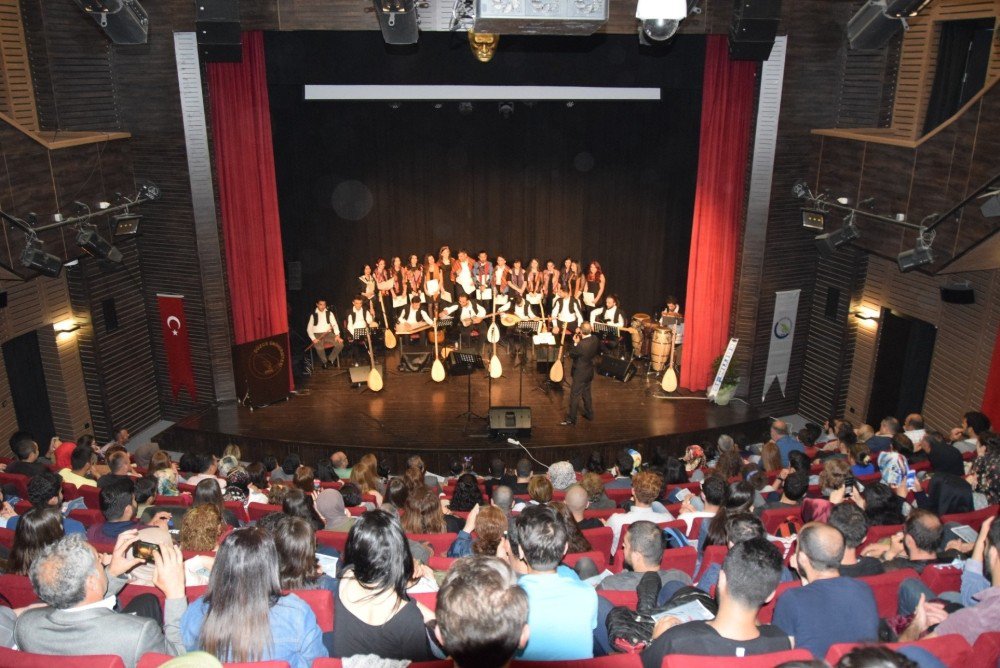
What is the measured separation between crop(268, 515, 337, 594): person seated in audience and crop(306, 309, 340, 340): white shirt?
7.45m

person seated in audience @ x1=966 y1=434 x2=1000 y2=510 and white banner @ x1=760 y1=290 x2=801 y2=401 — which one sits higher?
person seated in audience @ x1=966 y1=434 x2=1000 y2=510

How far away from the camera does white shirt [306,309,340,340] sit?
1077cm

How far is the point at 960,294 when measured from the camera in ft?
26.0

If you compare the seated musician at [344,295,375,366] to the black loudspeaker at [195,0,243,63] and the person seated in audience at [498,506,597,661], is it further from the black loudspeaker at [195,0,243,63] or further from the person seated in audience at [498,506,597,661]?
the person seated in audience at [498,506,597,661]

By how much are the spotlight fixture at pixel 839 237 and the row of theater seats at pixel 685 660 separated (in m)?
6.19

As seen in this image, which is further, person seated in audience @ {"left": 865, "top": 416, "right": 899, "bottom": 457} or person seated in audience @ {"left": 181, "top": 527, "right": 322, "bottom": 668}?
person seated in audience @ {"left": 865, "top": 416, "right": 899, "bottom": 457}

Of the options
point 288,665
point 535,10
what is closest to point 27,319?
point 535,10

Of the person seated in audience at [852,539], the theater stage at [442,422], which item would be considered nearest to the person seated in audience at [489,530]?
the person seated in audience at [852,539]

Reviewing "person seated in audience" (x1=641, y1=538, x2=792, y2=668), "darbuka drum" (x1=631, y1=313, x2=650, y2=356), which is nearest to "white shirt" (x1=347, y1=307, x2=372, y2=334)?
"darbuka drum" (x1=631, y1=313, x2=650, y2=356)

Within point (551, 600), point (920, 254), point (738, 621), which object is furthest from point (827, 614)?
point (920, 254)

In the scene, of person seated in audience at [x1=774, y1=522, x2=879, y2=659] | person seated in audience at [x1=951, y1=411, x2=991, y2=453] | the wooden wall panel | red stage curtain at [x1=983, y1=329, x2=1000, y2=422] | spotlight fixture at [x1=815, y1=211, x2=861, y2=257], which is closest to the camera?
person seated in audience at [x1=774, y1=522, x2=879, y2=659]

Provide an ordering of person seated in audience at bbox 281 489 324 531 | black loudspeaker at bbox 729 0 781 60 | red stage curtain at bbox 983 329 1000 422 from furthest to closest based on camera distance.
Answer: black loudspeaker at bbox 729 0 781 60
red stage curtain at bbox 983 329 1000 422
person seated in audience at bbox 281 489 324 531

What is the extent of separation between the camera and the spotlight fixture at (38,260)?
7.24 metres

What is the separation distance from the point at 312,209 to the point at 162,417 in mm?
3631
